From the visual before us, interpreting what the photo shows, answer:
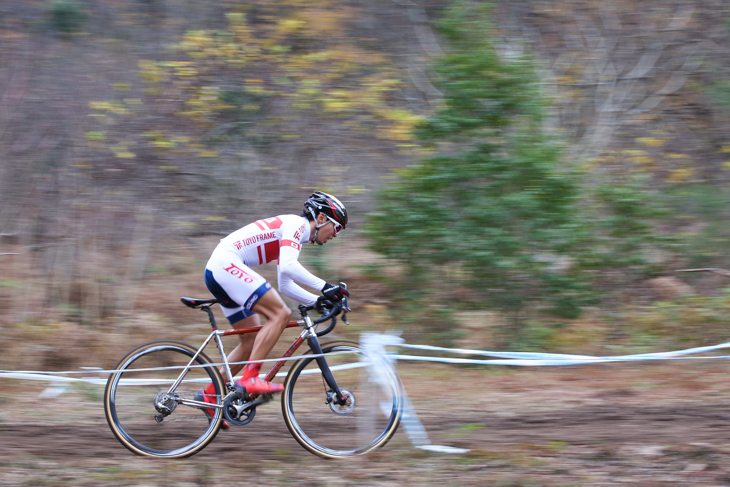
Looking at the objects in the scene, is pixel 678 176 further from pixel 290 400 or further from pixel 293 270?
pixel 290 400

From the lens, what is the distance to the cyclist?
4809mm

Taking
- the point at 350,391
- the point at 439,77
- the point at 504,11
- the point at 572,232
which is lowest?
the point at 350,391

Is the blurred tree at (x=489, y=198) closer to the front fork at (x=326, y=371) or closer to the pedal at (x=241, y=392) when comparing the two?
the front fork at (x=326, y=371)

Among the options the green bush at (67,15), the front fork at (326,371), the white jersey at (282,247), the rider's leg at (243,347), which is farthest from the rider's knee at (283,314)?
the green bush at (67,15)

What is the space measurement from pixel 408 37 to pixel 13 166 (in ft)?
24.0

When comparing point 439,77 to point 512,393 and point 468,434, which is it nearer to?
point 512,393

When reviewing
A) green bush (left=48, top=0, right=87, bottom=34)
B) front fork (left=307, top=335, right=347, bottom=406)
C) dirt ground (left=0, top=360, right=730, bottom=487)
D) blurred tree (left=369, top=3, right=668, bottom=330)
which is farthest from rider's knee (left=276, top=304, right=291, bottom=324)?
green bush (left=48, top=0, right=87, bottom=34)

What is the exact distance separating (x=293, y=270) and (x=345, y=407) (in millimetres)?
1172

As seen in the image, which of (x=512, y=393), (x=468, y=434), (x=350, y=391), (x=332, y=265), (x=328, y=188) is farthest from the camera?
(x=328, y=188)

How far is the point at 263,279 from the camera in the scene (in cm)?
491

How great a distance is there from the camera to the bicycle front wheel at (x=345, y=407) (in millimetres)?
4805

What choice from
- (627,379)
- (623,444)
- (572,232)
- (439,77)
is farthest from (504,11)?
(623,444)

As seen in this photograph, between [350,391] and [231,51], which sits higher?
[231,51]

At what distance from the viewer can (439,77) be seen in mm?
7922
